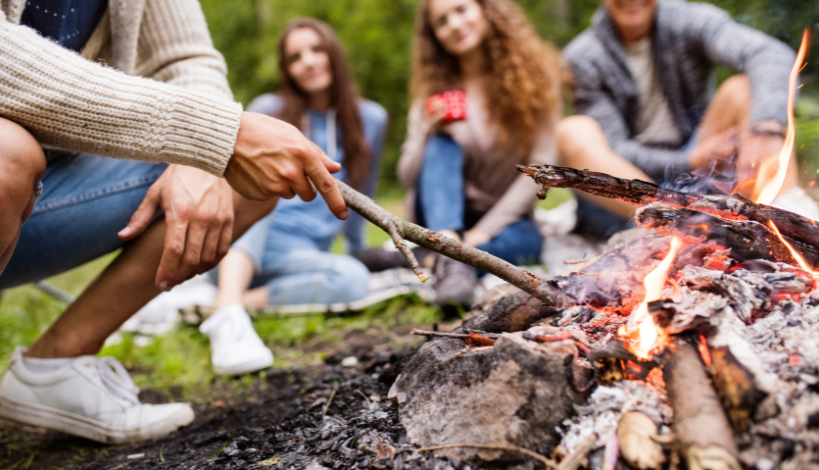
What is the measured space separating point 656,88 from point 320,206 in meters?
2.53

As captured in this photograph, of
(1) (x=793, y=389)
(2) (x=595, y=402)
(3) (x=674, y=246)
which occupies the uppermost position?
(3) (x=674, y=246)

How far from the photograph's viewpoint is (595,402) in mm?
1099

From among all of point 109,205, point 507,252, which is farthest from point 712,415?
point 507,252

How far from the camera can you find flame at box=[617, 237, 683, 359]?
1134 millimetres

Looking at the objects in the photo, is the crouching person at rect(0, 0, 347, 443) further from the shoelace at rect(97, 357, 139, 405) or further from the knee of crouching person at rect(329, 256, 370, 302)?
the knee of crouching person at rect(329, 256, 370, 302)

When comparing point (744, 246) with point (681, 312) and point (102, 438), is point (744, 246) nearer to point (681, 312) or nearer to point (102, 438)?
point (681, 312)

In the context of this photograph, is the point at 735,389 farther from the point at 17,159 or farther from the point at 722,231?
the point at 17,159

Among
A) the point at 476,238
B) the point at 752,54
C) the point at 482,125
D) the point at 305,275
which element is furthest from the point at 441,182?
the point at 752,54

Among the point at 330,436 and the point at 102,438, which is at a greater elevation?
the point at 330,436

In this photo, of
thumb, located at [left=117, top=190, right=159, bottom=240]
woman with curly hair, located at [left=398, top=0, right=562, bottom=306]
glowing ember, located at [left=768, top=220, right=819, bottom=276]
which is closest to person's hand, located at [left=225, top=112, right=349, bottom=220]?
thumb, located at [left=117, top=190, right=159, bottom=240]

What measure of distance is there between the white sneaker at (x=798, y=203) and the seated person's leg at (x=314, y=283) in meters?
2.19

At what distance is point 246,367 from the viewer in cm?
221

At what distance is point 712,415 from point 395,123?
1003 centimetres

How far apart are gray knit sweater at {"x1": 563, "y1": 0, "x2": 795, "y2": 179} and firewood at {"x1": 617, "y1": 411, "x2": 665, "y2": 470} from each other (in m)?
2.06
